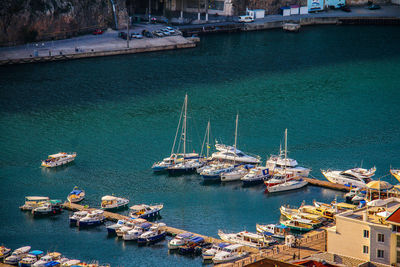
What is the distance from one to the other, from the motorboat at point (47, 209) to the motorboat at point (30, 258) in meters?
7.21

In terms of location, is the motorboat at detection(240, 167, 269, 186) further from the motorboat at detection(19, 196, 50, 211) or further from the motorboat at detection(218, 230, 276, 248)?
the motorboat at detection(19, 196, 50, 211)

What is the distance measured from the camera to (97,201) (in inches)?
2474

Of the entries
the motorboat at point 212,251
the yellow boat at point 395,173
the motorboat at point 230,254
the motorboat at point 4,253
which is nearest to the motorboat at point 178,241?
the motorboat at point 212,251

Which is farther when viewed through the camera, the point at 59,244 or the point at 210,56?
the point at 210,56

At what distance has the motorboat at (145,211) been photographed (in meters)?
59.5

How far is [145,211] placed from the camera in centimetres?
5984

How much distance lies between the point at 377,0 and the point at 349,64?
36.5 meters

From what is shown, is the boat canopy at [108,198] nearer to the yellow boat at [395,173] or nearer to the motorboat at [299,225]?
the motorboat at [299,225]

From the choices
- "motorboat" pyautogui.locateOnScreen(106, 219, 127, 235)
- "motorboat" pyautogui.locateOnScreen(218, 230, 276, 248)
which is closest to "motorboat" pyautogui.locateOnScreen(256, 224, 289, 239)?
"motorboat" pyautogui.locateOnScreen(218, 230, 276, 248)

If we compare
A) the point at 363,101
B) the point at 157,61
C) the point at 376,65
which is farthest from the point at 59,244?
the point at 376,65

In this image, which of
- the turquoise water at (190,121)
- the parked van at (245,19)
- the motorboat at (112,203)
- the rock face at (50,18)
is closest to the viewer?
the turquoise water at (190,121)

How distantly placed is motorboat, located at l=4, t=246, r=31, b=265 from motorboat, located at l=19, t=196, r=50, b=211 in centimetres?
770

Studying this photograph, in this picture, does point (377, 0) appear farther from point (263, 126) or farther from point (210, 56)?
point (263, 126)

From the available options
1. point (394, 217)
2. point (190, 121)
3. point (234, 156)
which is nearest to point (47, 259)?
point (394, 217)
